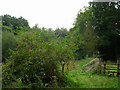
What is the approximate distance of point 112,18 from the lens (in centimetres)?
189

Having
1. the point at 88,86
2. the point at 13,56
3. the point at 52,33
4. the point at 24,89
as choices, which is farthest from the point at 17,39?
the point at 88,86

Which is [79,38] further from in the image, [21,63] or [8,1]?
[8,1]

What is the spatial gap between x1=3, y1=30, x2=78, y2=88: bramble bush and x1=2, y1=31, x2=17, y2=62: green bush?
3.4 inches

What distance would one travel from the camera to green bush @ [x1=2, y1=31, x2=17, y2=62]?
1.61 meters

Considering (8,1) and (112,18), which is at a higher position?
Result: (8,1)

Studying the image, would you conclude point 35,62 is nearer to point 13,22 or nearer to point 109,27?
point 13,22

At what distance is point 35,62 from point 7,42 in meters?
0.57

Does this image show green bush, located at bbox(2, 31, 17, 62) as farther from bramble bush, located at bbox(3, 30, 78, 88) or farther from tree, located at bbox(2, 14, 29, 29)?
tree, located at bbox(2, 14, 29, 29)

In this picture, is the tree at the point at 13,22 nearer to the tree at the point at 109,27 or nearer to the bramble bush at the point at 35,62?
the bramble bush at the point at 35,62

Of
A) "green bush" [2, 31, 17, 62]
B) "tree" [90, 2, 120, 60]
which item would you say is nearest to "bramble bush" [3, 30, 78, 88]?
"green bush" [2, 31, 17, 62]

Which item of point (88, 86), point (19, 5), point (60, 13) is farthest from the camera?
point (60, 13)

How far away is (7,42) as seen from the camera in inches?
65.8

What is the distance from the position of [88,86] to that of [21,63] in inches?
50.1

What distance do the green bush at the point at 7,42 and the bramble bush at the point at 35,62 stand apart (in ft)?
0.28
